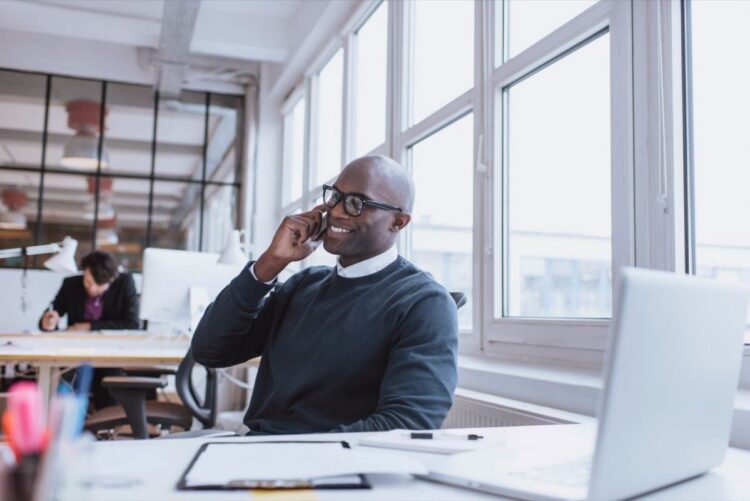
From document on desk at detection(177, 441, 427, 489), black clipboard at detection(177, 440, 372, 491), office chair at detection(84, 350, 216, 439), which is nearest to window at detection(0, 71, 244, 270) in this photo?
office chair at detection(84, 350, 216, 439)

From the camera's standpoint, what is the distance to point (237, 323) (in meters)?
1.76

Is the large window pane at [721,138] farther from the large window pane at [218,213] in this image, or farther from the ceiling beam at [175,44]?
Answer: the large window pane at [218,213]

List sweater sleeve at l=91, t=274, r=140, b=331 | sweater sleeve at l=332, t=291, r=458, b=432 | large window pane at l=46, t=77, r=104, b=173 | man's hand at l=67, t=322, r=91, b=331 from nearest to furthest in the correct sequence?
sweater sleeve at l=332, t=291, r=458, b=432, man's hand at l=67, t=322, r=91, b=331, sweater sleeve at l=91, t=274, r=140, b=331, large window pane at l=46, t=77, r=104, b=173

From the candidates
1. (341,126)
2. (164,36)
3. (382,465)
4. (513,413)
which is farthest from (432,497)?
(164,36)

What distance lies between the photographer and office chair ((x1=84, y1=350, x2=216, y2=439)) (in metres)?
2.55

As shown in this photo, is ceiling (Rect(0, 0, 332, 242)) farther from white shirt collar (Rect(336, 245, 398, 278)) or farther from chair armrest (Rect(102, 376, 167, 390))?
white shirt collar (Rect(336, 245, 398, 278))

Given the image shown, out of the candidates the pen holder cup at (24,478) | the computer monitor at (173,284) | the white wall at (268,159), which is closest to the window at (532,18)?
the computer monitor at (173,284)

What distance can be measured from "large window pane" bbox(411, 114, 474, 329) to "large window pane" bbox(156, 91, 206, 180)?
3758 millimetres

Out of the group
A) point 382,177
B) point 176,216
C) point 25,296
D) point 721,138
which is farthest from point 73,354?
point 176,216

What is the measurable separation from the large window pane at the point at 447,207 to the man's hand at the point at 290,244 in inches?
50.8

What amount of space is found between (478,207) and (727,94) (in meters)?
1.18

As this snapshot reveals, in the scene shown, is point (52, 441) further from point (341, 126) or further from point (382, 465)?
point (341, 126)

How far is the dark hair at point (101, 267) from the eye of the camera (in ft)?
15.0

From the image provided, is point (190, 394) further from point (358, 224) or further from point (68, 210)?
point (68, 210)
